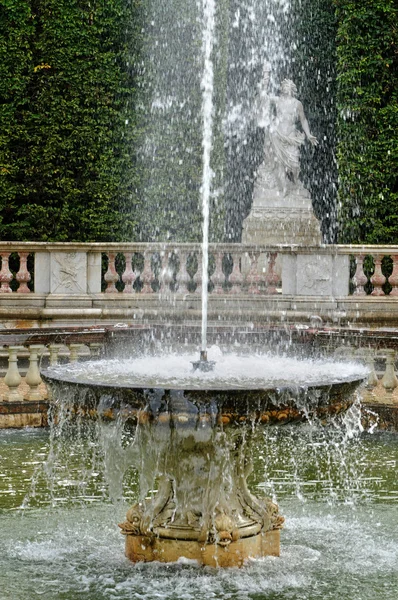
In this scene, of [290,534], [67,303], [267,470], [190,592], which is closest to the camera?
[190,592]

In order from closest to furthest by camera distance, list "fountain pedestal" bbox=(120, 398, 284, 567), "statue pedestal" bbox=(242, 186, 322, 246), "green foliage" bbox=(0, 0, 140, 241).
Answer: "fountain pedestal" bbox=(120, 398, 284, 567) < "statue pedestal" bbox=(242, 186, 322, 246) < "green foliage" bbox=(0, 0, 140, 241)

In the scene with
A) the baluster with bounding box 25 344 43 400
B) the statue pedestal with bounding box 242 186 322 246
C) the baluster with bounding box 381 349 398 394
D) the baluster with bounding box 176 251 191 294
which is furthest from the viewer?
the statue pedestal with bounding box 242 186 322 246

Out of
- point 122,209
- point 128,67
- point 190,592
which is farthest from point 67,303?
point 190,592

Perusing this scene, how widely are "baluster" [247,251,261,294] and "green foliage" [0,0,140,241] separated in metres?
5.06

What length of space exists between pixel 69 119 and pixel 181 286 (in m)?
5.75

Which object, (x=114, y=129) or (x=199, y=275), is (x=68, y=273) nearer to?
(x=199, y=275)

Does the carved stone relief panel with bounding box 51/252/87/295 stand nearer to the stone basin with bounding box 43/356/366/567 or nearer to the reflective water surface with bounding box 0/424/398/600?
the reflective water surface with bounding box 0/424/398/600

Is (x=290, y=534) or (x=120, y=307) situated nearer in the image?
(x=290, y=534)

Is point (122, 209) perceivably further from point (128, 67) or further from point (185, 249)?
point (185, 249)

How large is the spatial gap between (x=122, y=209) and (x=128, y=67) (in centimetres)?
238

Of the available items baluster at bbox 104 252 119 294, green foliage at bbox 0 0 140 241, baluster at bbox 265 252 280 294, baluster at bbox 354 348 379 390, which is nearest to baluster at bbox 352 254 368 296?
baluster at bbox 265 252 280 294

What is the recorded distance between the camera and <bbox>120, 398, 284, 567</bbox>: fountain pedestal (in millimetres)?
5098

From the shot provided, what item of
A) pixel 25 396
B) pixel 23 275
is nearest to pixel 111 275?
pixel 23 275

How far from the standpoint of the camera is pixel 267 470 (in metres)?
7.52
